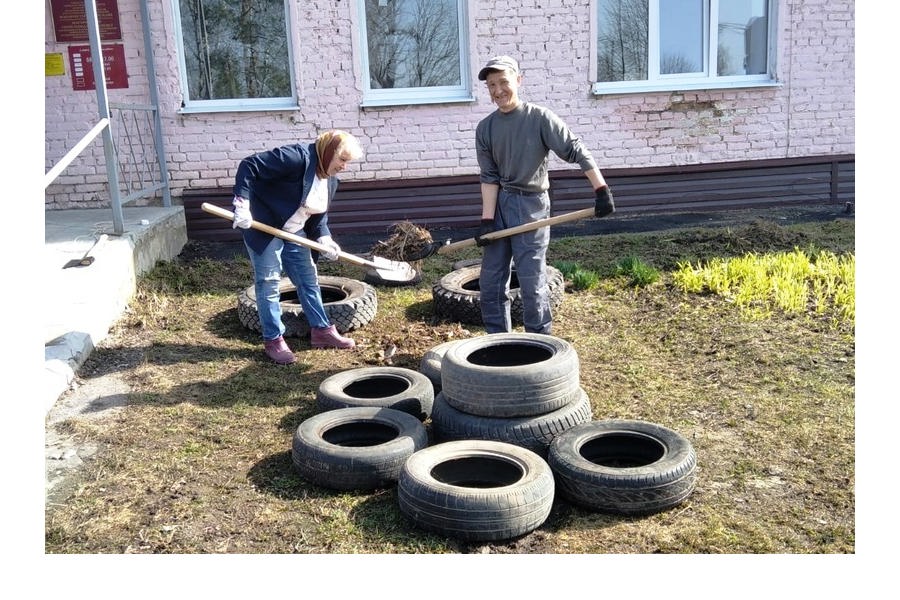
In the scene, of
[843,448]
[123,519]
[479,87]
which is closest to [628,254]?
[479,87]

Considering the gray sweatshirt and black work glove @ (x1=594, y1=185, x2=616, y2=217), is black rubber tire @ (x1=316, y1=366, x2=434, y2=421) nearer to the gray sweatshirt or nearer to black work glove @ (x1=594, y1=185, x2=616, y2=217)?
the gray sweatshirt

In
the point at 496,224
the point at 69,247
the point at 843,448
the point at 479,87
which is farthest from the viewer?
the point at 479,87

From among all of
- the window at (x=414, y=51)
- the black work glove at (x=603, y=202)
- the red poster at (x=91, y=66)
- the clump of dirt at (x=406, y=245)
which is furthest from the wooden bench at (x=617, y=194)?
the black work glove at (x=603, y=202)

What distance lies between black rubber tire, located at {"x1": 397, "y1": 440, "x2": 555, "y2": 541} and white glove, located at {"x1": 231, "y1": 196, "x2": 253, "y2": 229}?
6.82ft

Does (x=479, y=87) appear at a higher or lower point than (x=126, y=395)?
higher

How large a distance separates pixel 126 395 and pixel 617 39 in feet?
22.4

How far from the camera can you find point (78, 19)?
26.4ft

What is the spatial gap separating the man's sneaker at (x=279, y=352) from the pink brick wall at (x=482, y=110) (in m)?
3.89

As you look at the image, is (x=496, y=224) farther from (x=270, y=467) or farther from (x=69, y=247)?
(x=69, y=247)

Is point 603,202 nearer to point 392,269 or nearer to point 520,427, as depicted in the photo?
point 520,427

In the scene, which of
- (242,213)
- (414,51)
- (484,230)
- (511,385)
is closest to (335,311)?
(242,213)

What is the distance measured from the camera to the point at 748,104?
9062mm

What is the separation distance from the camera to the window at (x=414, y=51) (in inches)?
340

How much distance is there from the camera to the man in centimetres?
465
